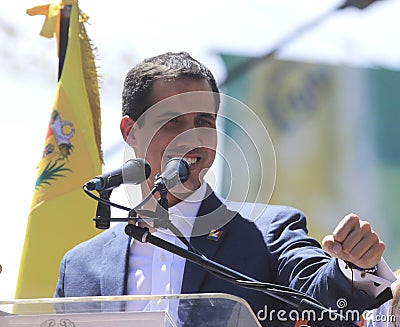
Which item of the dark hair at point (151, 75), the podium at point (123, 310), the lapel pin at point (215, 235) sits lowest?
the lapel pin at point (215, 235)

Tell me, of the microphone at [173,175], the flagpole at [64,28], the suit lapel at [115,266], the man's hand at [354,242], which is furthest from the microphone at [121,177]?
the flagpole at [64,28]

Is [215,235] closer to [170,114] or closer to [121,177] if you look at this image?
[170,114]

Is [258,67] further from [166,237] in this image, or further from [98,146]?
[166,237]

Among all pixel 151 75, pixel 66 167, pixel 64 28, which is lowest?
pixel 66 167

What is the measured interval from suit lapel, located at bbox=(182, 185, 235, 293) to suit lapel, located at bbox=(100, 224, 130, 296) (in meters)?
0.20

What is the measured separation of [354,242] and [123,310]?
22.8 inches

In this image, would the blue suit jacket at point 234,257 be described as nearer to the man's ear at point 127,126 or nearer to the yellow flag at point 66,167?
the man's ear at point 127,126

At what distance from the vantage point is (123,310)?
7.38 feet

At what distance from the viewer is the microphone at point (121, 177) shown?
2541mm

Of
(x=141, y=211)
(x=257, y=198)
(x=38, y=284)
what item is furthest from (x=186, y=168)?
(x=38, y=284)

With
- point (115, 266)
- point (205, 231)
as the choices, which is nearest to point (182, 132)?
point (205, 231)

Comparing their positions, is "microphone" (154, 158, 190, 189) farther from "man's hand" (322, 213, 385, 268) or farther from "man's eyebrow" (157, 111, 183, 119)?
"man's eyebrow" (157, 111, 183, 119)

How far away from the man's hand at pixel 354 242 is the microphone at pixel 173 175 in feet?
1.20

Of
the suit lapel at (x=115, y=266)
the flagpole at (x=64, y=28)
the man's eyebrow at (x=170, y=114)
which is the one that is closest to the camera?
the man's eyebrow at (x=170, y=114)
